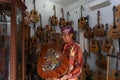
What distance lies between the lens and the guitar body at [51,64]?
2.49 meters

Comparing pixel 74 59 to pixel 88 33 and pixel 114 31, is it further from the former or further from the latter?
pixel 88 33

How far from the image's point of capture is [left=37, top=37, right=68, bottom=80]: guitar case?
249 centimetres

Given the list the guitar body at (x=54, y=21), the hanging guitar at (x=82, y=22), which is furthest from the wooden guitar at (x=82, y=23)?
the guitar body at (x=54, y=21)

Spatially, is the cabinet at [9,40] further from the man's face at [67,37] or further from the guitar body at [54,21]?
the guitar body at [54,21]

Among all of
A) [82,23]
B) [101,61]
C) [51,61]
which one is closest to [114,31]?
[101,61]

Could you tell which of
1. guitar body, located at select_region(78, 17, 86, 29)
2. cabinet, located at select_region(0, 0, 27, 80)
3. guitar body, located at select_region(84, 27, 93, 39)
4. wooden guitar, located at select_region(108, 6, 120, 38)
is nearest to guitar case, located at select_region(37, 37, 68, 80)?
cabinet, located at select_region(0, 0, 27, 80)

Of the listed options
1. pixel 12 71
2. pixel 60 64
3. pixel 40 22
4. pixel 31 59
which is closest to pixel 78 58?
pixel 60 64

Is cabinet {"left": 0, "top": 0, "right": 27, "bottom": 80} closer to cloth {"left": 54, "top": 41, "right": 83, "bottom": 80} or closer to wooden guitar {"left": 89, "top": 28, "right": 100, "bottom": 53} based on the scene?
cloth {"left": 54, "top": 41, "right": 83, "bottom": 80}

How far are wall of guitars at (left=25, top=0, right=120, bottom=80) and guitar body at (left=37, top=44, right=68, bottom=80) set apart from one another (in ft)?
7.02

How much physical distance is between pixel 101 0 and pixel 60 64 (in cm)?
371

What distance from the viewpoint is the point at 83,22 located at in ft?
22.1

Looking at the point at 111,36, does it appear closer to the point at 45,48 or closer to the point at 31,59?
the point at 31,59

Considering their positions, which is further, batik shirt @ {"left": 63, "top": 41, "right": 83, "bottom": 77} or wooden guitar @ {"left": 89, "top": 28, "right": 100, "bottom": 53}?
wooden guitar @ {"left": 89, "top": 28, "right": 100, "bottom": 53}

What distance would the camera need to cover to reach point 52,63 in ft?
8.46
